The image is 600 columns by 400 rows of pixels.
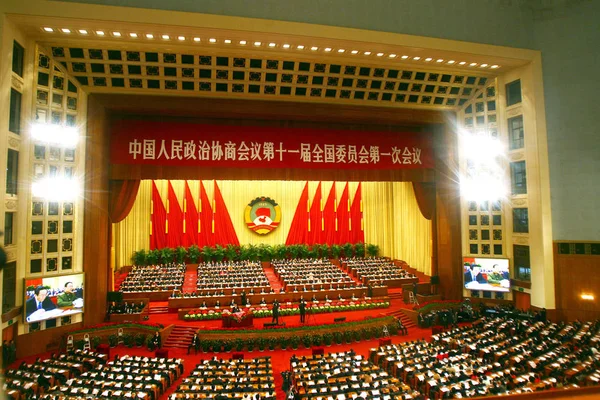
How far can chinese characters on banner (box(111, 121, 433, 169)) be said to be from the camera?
16.4 m

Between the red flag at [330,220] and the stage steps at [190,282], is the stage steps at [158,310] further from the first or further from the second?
the red flag at [330,220]

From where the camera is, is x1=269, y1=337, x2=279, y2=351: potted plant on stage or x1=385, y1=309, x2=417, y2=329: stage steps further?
x1=385, y1=309, x2=417, y2=329: stage steps

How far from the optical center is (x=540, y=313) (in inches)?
601

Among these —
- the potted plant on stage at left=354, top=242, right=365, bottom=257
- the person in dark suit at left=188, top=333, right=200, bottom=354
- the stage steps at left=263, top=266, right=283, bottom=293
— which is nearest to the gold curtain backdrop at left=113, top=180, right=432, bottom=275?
the potted plant on stage at left=354, top=242, right=365, bottom=257

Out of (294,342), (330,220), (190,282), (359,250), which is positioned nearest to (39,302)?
(190,282)

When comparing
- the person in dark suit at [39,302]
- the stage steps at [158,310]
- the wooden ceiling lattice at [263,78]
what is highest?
the wooden ceiling lattice at [263,78]

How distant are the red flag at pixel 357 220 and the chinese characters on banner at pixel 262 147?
26.8ft

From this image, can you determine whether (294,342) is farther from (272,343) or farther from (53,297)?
(53,297)

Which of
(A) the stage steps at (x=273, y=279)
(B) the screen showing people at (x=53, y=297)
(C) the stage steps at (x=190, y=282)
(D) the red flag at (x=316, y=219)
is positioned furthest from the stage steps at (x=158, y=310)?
(D) the red flag at (x=316, y=219)

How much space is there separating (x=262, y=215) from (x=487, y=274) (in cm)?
1341

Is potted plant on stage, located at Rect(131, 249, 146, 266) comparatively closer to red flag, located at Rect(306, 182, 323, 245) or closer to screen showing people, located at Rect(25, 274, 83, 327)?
screen showing people, located at Rect(25, 274, 83, 327)

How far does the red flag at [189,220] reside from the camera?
2388 cm

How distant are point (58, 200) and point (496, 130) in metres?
17.5

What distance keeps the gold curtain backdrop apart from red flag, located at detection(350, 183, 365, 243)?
302 millimetres
